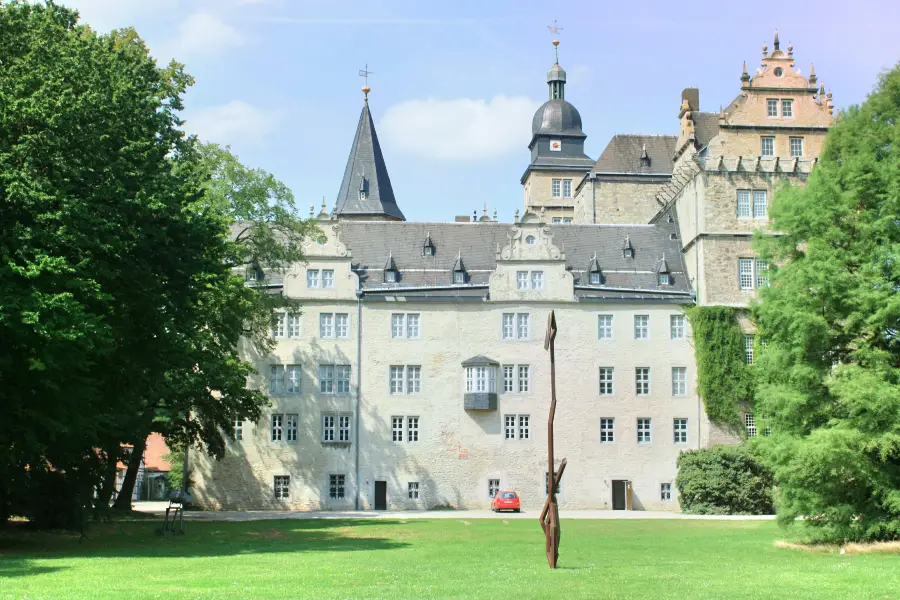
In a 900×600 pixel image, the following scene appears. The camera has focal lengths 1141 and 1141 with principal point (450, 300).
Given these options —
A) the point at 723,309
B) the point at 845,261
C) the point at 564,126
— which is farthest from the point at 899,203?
the point at 564,126

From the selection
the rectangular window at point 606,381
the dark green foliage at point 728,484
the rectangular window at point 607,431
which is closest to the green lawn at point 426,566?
the dark green foliage at point 728,484

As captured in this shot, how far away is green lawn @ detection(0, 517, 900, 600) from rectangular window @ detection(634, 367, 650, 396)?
680 inches

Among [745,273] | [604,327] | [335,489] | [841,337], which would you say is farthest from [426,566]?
[745,273]

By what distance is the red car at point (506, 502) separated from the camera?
4684 centimetres

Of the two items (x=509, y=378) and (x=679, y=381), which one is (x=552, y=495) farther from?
(x=679, y=381)

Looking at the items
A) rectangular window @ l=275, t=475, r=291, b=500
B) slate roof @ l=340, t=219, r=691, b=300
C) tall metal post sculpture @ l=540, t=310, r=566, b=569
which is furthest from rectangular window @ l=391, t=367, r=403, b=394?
tall metal post sculpture @ l=540, t=310, r=566, b=569

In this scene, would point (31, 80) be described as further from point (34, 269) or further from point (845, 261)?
point (845, 261)

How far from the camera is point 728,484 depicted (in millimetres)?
45844

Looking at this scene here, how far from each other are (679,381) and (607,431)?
3.87 m

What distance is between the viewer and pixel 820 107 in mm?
51625

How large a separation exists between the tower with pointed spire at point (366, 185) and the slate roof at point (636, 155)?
12.7 metres

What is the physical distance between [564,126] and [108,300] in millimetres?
53654

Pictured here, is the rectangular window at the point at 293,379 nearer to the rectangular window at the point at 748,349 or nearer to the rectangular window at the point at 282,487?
the rectangular window at the point at 282,487

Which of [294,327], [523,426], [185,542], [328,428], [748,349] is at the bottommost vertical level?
[185,542]
